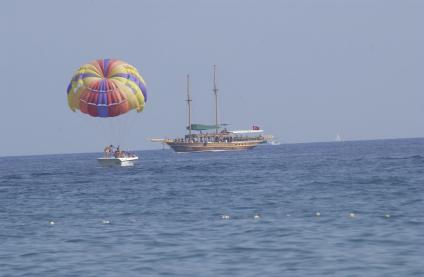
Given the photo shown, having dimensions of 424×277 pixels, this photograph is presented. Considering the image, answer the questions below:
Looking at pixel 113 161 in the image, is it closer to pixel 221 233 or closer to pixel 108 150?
pixel 108 150

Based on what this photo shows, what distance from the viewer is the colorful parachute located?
268 ft

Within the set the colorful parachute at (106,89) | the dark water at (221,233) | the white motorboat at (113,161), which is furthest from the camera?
the white motorboat at (113,161)

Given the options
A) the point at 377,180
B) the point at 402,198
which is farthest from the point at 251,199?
the point at 377,180

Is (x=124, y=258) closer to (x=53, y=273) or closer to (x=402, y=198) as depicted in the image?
(x=53, y=273)

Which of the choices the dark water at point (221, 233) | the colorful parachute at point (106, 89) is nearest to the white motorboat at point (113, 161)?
the colorful parachute at point (106, 89)

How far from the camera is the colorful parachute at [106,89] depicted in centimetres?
8175

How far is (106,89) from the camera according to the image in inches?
3216

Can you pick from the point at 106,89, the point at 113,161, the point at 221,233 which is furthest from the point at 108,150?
the point at 221,233

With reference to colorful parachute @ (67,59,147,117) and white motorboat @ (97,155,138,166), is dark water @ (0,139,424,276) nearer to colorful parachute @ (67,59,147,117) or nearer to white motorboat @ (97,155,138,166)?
colorful parachute @ (67,59,147,117)

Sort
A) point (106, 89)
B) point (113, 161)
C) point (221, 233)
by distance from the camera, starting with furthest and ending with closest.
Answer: point (113, 161), point (106, 89), point (221, 233)

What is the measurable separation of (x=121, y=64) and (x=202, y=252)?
2351 inches

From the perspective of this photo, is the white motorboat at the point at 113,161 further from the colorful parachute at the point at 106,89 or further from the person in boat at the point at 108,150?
the colorful parachute at the point at 106,89

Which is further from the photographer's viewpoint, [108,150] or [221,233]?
[108,150]

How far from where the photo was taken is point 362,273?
22.5 meters
